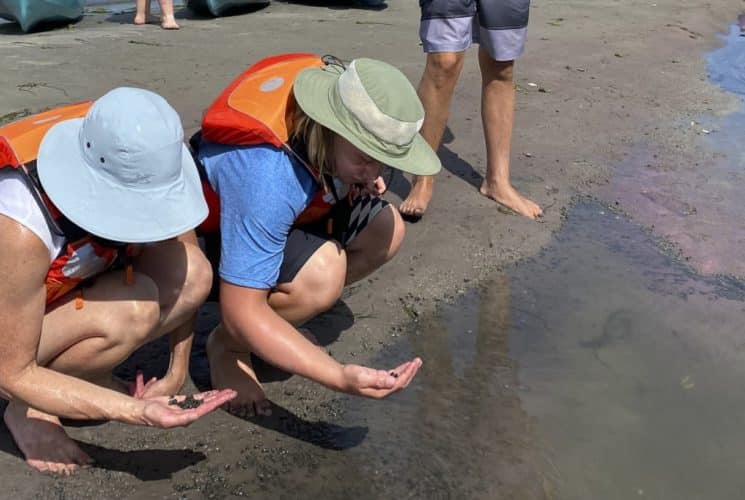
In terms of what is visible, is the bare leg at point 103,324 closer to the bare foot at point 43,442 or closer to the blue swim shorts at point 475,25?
the bare foot at point 43,442

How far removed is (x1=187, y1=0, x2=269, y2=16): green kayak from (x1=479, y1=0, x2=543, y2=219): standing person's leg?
4.62m

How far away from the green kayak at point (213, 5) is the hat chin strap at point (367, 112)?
619 centimetres

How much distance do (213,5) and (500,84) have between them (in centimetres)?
470

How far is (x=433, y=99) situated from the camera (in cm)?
357

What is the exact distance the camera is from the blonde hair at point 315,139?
6.69 feet

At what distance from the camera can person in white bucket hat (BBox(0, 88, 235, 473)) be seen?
1729 millimetres

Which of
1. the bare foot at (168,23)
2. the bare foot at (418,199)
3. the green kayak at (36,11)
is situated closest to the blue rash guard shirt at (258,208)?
the bare foot at (418,199)

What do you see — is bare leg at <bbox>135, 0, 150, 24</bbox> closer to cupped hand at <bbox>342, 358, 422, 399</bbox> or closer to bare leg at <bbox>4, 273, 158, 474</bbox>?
bare leg at <bbox>4, 273, 158, 474</bbox>

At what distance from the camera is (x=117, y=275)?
210 cm

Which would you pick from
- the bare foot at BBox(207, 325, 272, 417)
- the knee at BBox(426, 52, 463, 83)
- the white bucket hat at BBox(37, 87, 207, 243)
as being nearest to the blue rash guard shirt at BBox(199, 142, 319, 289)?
the white bucket hat at BBox(37, 87, 207, 243)

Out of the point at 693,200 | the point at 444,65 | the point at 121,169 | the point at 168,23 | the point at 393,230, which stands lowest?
the point at 168,23

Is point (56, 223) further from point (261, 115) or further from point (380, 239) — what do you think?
point (380, 239)

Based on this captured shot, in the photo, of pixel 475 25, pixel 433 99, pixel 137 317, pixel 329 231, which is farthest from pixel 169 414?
pixel 475 25

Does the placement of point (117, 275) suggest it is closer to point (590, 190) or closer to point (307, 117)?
point (307, 117)
